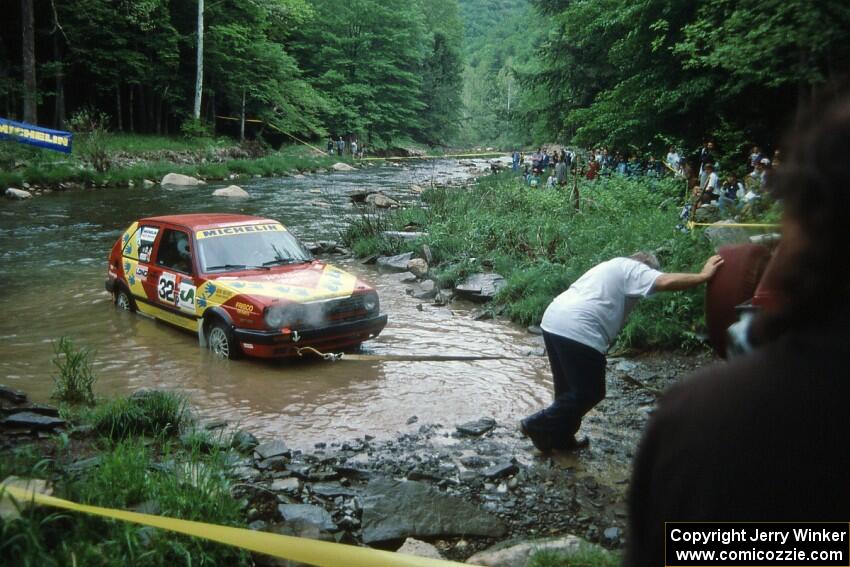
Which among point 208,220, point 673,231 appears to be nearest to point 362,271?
point 208,220

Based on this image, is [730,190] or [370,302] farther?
[730,190]

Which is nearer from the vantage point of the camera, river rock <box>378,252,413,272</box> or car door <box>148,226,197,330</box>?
car door <box>148,226,197,330</box>

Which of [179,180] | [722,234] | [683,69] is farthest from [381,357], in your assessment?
[179,180]

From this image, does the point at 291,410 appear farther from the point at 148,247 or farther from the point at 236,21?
the point at 236,21

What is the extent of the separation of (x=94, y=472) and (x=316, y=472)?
5.48 feet

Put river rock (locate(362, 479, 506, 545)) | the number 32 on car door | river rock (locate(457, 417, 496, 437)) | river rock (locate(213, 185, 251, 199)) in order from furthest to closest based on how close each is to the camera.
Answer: river rock (locate(213, 185, 251, 199)) → the number 32 on car door → river rock (locate(457, 417, 496, 437)) → river rock (locate(362, 479, 506, 545))

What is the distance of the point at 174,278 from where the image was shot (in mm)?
9008

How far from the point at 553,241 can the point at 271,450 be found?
8.13 metres

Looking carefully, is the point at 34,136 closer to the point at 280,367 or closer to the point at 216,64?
the point at 216,64

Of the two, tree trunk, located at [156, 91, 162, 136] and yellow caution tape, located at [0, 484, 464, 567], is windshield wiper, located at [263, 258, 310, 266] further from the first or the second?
tree trunk, located at [156, 91, 162, 136]

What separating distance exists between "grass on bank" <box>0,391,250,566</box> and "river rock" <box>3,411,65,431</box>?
1.18 ft

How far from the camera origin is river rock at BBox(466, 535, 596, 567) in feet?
12.1

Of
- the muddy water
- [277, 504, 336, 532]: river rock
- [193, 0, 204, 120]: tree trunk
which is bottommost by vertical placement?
the muddy water

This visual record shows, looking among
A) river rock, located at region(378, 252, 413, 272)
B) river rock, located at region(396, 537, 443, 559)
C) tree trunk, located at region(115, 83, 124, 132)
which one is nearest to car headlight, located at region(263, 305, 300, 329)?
river rock, located at region(396, 537, 443, 559)
